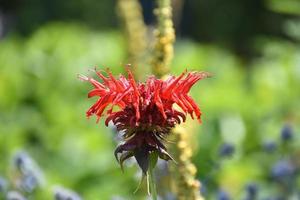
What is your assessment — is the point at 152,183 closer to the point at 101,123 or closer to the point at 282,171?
the point at 282,171

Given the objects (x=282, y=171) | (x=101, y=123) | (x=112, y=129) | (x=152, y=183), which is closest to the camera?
(x=152, y=183)

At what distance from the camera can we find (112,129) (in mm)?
3957

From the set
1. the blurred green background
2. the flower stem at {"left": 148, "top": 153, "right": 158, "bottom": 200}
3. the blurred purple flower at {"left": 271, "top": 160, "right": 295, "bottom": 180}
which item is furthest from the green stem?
the blurred purple flower at {"left": 271, "top": 160, "right": 295, "bottom": 180}

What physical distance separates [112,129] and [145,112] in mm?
1608

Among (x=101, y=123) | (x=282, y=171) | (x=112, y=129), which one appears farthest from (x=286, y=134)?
(x=101, y=123)

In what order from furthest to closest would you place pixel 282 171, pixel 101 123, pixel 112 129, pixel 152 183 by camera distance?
pixel 101 123 < pixel 112 129 < pixel 282 171 < pixel 152 183

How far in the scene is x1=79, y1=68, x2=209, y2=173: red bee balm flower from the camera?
7.63ft

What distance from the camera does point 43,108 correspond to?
6.07m

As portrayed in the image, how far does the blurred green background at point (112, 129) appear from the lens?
4.11m

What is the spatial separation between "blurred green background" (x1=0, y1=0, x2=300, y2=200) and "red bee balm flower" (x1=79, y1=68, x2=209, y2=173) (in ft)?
3.45

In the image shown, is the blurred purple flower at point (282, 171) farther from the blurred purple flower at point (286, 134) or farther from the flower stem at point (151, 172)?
the flower stem at point (151, 172)

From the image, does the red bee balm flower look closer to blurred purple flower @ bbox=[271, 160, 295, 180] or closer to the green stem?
the green stem

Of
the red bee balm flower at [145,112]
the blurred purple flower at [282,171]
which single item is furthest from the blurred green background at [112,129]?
the red bee balm flower at [145,112]

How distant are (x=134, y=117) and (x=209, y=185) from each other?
6.45 ft
